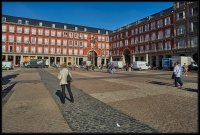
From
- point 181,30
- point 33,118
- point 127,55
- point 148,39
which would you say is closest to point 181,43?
point 181,30

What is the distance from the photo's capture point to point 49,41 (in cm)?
7294

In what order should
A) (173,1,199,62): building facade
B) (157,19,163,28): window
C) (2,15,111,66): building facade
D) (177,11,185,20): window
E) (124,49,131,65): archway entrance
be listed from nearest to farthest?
(173,1,199,62): building facade → (177,11,185,20): window → (157,19,163,28): window → (2,15,111,66): building facade → (124,49,131,65): archway entrance

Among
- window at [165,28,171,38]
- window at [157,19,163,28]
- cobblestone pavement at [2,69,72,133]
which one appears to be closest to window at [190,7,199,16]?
window at [165,28,171,38]

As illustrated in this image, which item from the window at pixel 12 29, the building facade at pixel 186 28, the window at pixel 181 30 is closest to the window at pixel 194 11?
the building facade at pixel 186 28

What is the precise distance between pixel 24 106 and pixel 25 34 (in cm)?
6753

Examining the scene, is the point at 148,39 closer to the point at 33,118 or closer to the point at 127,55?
the point at 127,55

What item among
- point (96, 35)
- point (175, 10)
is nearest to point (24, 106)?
point (175, 10)

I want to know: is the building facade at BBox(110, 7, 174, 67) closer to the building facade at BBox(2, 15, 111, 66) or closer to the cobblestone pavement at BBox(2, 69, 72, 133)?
the building facade at BBox(2, 15, 111, 66)

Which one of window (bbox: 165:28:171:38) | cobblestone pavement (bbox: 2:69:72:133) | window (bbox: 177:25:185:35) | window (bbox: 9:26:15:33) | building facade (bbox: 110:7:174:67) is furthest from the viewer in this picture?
window (bbox: 9:26:15:33)

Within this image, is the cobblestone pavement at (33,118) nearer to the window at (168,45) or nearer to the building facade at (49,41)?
the window at (168,45)

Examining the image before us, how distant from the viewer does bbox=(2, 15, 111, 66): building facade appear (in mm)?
66562

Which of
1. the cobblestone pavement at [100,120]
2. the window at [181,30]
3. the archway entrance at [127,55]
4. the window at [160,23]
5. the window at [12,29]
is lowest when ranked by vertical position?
the cobblestone pavement at [100,120]

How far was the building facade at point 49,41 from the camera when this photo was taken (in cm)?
6656

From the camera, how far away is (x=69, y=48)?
253 feet
